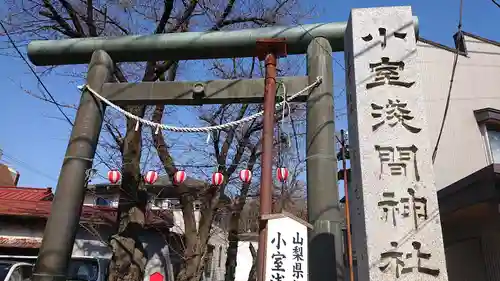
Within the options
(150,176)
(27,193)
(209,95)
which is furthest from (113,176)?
(27,193)

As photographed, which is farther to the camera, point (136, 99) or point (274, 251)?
point (136, 99)

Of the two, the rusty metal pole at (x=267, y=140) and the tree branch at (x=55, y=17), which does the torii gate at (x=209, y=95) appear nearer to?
the rusty metal pole at (x=267, y=140)

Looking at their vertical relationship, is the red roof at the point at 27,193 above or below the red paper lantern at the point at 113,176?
above

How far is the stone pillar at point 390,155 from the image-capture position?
4.03m

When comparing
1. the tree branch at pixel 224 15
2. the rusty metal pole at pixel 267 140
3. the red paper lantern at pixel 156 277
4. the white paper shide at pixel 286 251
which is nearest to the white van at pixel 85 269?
the red paper lantern at pixel 156 277

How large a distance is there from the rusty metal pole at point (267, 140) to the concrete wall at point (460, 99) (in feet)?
23.8

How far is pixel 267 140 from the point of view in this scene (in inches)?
179

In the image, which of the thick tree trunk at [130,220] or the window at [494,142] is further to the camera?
the window at [494,142]

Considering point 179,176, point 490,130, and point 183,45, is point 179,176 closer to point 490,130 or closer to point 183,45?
point 183,45

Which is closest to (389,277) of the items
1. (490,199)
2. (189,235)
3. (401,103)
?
(401,103)

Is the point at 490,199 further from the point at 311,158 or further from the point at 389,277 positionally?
the point at 389,277

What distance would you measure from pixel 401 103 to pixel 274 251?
231cm

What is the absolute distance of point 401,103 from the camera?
4.67m

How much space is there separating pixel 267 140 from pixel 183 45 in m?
3.29
